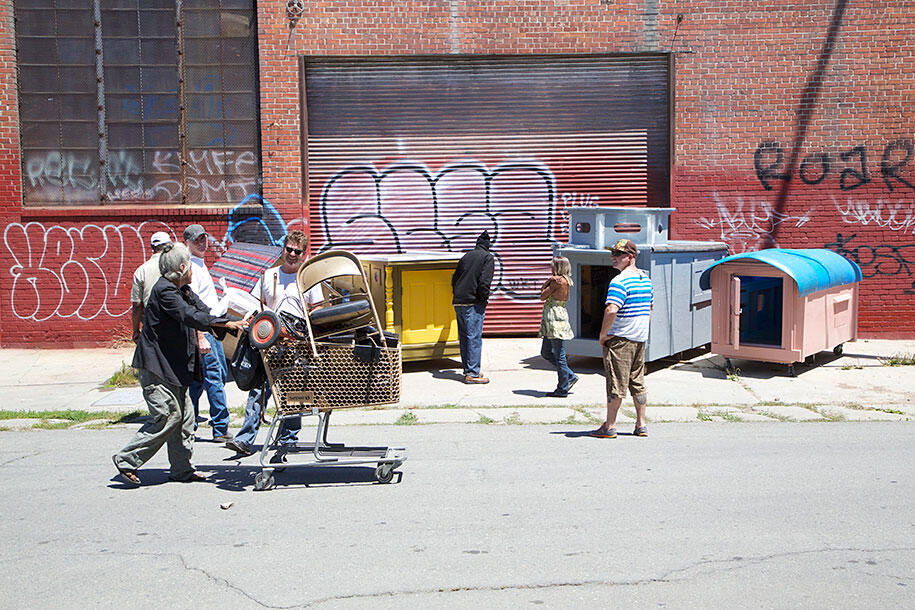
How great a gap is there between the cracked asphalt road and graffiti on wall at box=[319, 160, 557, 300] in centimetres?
633

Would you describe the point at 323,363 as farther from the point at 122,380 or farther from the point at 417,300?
the point at 122,380

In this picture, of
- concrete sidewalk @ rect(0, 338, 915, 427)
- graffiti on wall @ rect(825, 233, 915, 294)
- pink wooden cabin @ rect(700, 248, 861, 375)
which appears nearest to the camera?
concrete sidewalk @ rect(0, 338, 915, 427)

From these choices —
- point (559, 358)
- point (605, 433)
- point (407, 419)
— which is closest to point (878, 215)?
point (559, 358)

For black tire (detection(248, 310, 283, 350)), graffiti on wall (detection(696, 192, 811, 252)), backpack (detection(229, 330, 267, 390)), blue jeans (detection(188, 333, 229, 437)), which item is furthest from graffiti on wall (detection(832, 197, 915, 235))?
black tire (detection(248, 310, 283, 350))

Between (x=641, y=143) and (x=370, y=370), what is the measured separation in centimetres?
875

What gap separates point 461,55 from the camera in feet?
44.9

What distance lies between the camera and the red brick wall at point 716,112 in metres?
13.4

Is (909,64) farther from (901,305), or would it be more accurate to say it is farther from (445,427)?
(445,427)

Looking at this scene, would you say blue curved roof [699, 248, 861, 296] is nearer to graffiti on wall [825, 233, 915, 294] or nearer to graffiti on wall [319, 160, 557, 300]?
graffiti on wall [825, 233, 915, 294]

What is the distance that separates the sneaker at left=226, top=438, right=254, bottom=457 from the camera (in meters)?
7.30

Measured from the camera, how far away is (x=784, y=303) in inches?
422

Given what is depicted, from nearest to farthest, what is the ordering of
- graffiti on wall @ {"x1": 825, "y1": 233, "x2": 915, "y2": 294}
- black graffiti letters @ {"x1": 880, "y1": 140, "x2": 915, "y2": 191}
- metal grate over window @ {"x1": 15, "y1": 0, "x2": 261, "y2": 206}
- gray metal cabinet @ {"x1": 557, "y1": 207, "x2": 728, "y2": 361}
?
gray metal cabinet @ {"x1": 557, "y1": 207, "x2": 728, "y2": 361} → metal grate over window @ {"x1": 15, "y1": 0, "x2": 261, "y2": 206} → black graffiti letters @ {"x1": 880, "y1": 140, "x2": 915, "y2": 191} → graffiti on wall @ {"x1": 825, "y1": 233, "x2": 915, "y2": 294}

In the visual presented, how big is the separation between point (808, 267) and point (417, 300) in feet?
15.4

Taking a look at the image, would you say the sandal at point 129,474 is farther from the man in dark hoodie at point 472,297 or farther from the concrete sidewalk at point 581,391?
the man in dark hoodie at point 472,297
